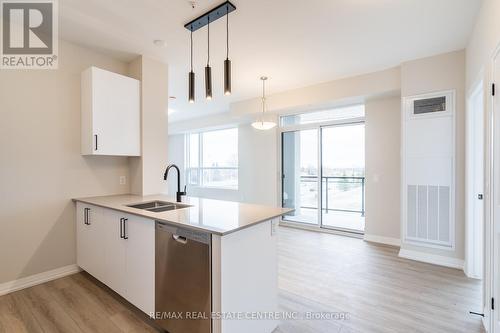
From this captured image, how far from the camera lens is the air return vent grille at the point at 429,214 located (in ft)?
10.7

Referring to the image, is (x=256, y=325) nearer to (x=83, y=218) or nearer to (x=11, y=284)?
(x=83, y=218)

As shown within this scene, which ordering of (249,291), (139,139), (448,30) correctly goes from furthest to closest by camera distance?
1. (139,139)
2. (448,30)
3. (249,291)

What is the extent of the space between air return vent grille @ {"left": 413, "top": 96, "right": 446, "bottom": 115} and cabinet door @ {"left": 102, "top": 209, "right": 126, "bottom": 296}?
3.98 m

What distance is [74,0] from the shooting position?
7.36 feet

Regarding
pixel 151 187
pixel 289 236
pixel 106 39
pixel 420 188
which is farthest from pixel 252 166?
pixel 106 39

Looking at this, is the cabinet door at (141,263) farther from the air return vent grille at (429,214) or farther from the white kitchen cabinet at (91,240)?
the air return vent grille at (429,214)

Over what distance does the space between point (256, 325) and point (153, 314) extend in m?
0.83

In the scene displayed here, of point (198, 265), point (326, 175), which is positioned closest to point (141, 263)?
point (198, 265)

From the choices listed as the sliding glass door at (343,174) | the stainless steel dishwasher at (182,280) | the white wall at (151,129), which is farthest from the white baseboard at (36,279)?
the sliding glass door at (343,174)

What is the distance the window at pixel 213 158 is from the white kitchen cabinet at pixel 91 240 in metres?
4.65

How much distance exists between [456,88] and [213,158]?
20.3 feet

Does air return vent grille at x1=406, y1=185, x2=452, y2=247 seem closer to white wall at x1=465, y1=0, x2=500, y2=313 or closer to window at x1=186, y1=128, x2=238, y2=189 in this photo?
white wall at x1=465, y1=0, x2=500, y2=313

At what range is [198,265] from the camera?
162 centimetres

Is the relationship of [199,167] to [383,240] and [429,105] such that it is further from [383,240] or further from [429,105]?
[429,105]
